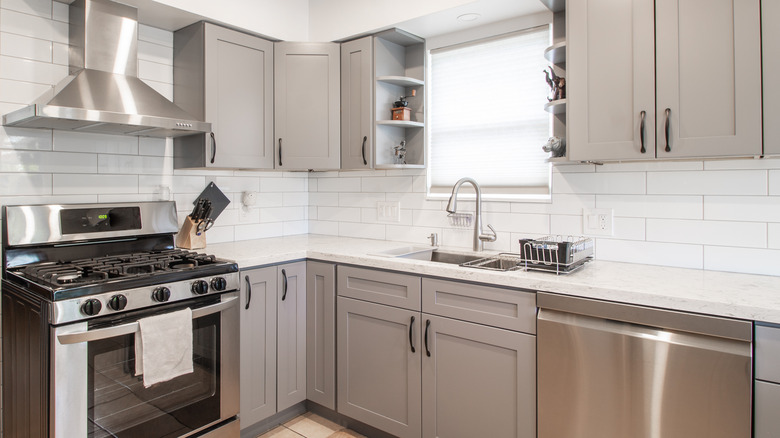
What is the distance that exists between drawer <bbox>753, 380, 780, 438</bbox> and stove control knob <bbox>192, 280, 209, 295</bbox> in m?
2.09

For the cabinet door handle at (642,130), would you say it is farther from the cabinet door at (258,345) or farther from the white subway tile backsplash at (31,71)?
the white subway tile backsplash at (31,71)

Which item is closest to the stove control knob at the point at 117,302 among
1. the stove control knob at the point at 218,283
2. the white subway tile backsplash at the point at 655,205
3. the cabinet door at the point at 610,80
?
the stove control knob at the point at 218,283

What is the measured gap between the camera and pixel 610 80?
1924 millimetres

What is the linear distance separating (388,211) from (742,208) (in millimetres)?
1902

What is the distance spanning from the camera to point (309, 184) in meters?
3.58

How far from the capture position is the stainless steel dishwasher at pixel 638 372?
145 cm

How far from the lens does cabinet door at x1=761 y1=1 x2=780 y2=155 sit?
160 centimetres

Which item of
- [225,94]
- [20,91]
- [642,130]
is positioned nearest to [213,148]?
[225,94]

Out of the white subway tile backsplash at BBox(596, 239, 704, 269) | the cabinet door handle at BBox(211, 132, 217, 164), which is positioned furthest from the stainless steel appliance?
the white subway tile backsplash at BBox(596, 239, 704, 269)

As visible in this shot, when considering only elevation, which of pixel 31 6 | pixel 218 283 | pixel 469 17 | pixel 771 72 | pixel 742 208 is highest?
pixel 469 17

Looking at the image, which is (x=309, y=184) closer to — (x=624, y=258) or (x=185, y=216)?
(x=185, y=216)

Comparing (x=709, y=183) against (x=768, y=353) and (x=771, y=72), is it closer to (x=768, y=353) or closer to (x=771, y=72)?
(x=771, y=72)

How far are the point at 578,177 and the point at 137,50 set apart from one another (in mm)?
2418

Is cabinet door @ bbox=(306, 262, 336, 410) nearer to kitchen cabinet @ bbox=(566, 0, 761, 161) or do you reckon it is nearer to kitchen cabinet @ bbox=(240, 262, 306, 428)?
kitchen cabinet @ bbox=(240, 262, 306, 428)
